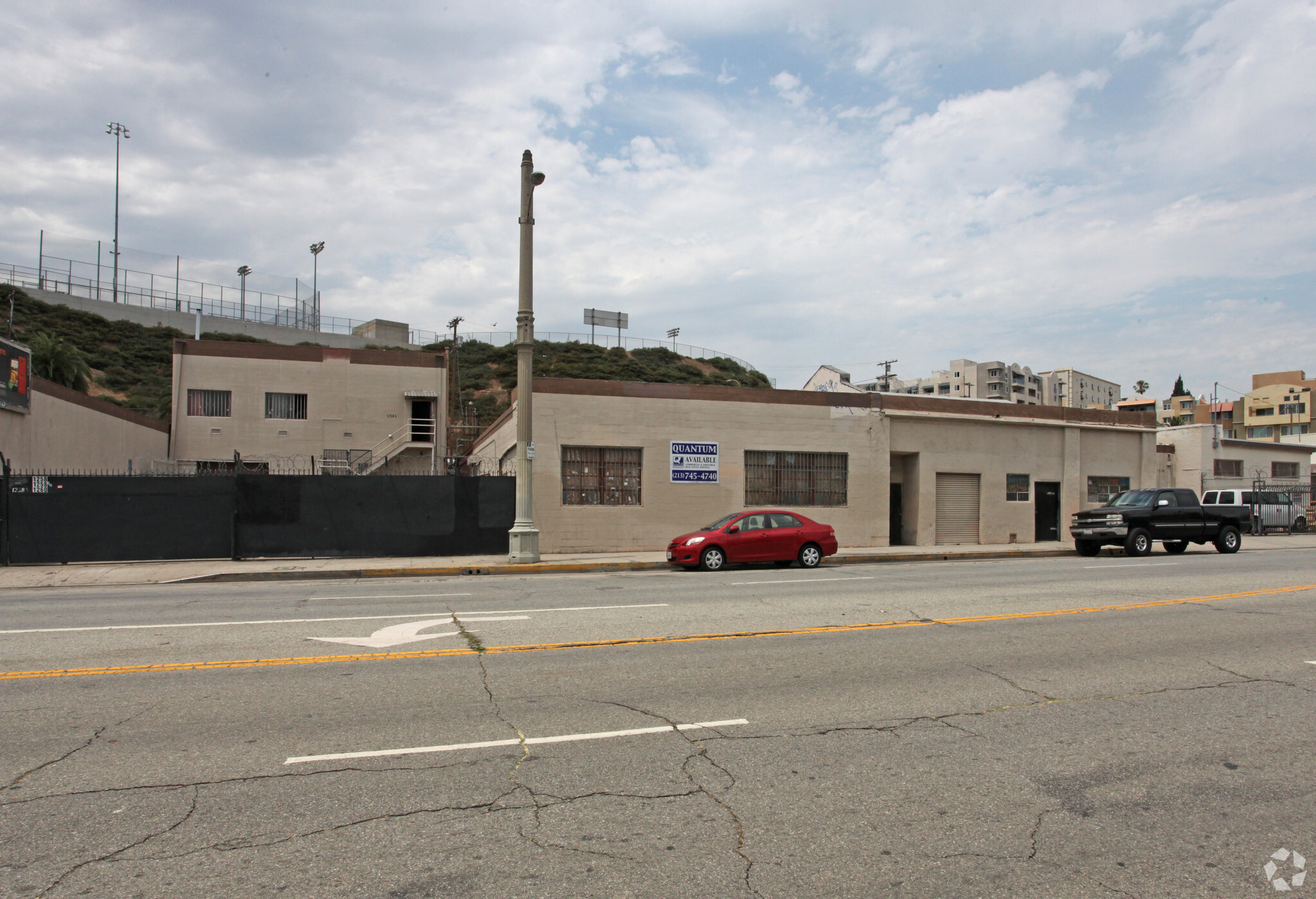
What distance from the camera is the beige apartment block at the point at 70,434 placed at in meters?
23.0

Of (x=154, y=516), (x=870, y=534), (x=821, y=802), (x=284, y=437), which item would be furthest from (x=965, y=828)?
(x=284, y=437)

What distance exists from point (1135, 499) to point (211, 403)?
40102 mm

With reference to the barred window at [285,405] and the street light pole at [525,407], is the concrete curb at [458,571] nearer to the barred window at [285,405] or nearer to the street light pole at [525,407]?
the street light pole at [525,407]

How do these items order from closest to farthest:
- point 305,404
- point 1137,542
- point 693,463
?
point 1137,542, point 693,463, point 305,404

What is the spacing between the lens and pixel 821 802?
14.4 ft

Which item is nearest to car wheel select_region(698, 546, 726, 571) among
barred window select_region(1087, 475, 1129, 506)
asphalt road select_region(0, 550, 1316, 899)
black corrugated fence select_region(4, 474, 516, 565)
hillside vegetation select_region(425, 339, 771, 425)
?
black corrugated fence select_region(4, 474, 516, 565)

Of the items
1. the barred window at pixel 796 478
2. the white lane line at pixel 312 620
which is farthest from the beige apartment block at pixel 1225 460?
the white lane line at pixel 312 620

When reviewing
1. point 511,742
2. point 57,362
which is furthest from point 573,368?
point 511,742

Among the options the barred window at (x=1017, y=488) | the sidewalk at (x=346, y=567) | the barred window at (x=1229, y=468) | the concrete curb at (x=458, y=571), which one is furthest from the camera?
the barred window at (x=1229, y=468)

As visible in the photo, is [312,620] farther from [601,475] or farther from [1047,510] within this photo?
[1047,510]

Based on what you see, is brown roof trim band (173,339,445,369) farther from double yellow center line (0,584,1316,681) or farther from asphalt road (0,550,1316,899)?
double yellow center line (0,584,1316,681)

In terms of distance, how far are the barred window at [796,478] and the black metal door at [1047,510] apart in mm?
7698

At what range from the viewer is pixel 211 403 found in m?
39.9

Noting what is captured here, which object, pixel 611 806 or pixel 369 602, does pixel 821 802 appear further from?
pixel 369 602
